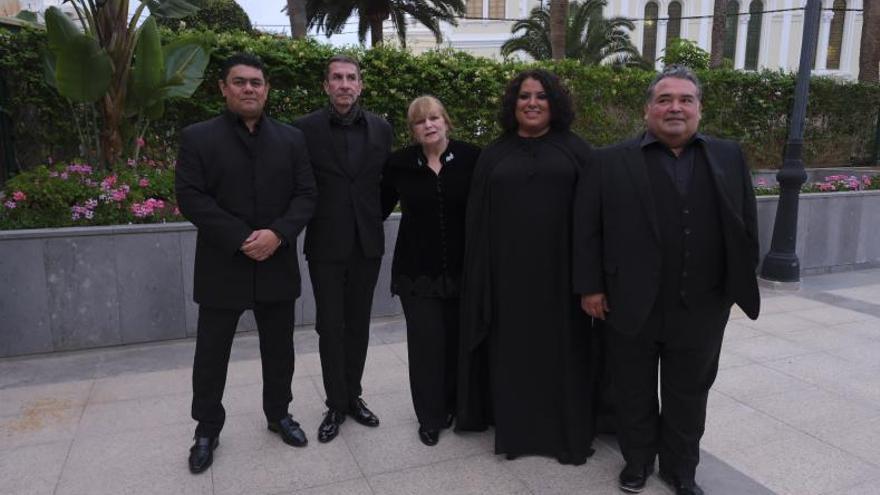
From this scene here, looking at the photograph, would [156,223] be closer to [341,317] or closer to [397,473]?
[341,317]

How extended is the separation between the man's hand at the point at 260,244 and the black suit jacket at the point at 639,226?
4.97 ft

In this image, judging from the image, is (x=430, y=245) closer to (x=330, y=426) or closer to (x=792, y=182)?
(x=330, y=426)

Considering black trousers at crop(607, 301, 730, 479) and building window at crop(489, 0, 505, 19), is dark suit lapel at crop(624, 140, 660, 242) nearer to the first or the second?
black trousers at crop(607, 301, 730, 479)

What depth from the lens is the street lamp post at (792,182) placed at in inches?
276

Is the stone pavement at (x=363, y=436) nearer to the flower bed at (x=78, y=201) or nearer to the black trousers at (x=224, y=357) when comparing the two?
the black trousers at (x=224, y=357)

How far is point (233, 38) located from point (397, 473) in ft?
18.3

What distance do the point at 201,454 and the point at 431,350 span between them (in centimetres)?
132

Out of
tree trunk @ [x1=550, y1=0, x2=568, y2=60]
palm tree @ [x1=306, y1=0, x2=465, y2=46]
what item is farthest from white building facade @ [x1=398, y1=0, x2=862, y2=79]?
tree trunk @ [x1=550, y1=0, x2=568, y2=60]

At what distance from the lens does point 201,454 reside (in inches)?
132

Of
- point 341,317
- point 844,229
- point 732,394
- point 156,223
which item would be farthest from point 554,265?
point 844,229

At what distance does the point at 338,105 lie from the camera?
354cm

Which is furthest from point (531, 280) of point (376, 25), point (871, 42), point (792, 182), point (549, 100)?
point (376, 25)

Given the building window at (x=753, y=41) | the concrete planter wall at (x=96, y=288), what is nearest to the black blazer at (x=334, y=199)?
the concrete planter wall at (x=96, y=288)

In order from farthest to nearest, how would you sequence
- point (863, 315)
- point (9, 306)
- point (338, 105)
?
point (863, 315)
point (9, 306)
point (338, 105)
